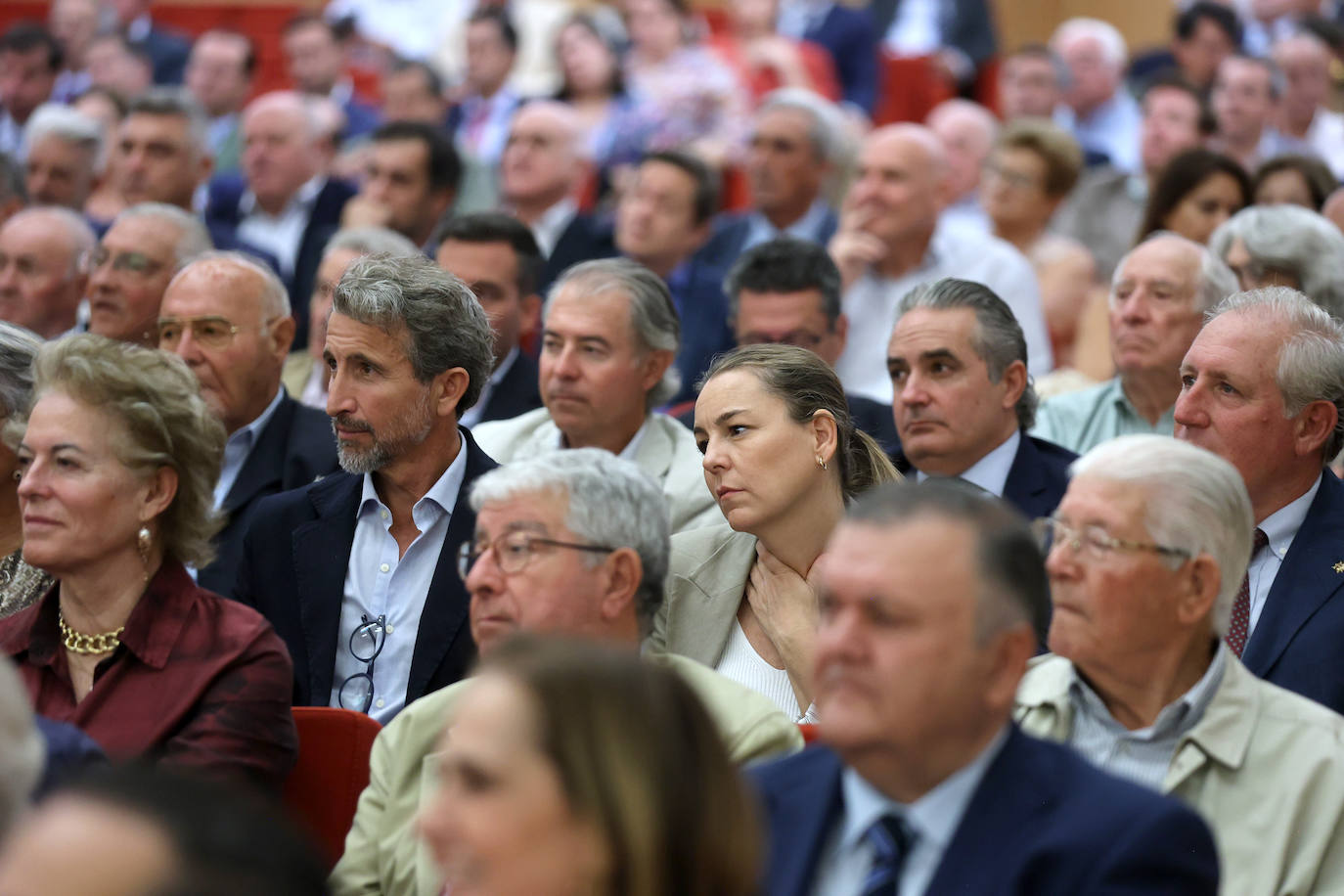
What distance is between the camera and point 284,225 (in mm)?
7156

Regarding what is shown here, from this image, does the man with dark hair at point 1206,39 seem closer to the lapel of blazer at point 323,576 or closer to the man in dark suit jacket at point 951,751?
the lapel of blazer at point 323,576

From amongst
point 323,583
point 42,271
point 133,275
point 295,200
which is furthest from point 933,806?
point 295,200

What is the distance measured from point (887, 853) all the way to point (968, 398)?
1949mm

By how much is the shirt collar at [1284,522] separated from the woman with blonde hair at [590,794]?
176 centimetres

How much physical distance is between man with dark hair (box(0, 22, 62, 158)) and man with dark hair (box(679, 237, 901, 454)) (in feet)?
18.1

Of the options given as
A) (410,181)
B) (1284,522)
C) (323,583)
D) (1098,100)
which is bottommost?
(323,583)

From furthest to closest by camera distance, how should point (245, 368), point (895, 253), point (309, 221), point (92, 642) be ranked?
point (309, 221)
point (895, 253)
point (245, 368)
point (92, 642)

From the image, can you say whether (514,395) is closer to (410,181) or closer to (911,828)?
(410,181)

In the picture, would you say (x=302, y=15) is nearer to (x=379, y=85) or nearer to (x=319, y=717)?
(x=379, y=85)

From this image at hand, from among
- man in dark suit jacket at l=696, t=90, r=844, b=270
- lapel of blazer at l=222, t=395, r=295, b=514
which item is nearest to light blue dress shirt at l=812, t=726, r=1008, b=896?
lapel of blazer at l=222, t=395, r=295, b=514

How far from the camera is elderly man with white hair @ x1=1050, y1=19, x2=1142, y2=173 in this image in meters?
8.73

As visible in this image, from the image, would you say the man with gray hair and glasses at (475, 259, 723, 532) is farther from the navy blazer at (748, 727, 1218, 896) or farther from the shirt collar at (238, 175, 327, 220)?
the shirt collar at (238, 175, 327, 220)

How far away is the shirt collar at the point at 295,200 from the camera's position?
719 centimetres

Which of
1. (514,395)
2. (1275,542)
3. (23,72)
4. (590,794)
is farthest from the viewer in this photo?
(23,72)
